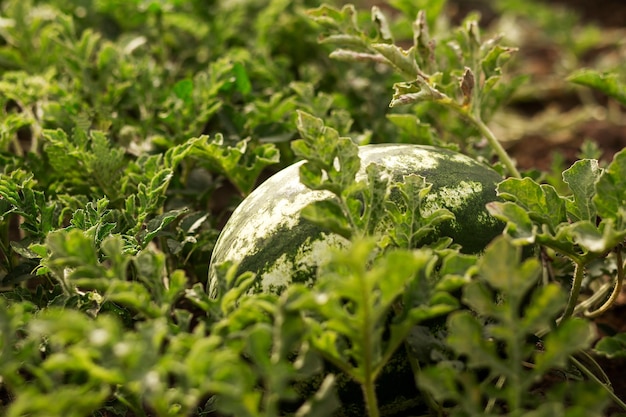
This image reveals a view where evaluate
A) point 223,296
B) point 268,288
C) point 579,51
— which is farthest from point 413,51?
point 579,51

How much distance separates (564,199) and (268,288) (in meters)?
0.71

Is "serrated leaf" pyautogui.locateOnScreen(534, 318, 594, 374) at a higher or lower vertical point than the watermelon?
higher

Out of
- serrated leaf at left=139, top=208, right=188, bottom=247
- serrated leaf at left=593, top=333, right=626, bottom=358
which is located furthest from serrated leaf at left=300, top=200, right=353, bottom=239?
serrated leaf at left=593, top=333, right=626, bottom=358

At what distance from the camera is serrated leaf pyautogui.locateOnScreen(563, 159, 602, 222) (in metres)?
1.79

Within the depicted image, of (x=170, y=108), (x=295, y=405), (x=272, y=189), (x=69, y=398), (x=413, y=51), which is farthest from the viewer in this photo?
(x=170, y=108)

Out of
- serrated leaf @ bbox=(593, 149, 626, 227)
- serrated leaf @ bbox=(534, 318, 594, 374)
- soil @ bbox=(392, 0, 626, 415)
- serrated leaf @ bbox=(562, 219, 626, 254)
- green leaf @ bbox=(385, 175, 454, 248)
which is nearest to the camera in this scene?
serrated leaf @ bbox=(534, 318, 594, 374)

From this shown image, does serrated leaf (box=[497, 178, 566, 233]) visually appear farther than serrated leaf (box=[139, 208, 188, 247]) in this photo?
No

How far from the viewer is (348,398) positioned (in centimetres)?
183

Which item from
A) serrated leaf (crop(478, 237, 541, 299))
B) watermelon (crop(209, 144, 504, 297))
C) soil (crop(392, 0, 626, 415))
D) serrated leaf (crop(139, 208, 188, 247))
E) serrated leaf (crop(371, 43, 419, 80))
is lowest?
soil (crop(392, 0, 626, 415))

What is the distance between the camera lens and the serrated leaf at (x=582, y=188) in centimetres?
179

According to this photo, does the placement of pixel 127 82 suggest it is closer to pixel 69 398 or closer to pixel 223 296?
pixel 223 296

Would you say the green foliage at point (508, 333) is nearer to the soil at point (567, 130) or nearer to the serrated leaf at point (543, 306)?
the serrated leaf at point (543, 306)

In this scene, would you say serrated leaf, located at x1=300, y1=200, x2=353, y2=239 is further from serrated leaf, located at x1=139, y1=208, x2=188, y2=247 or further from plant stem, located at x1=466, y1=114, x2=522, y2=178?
plant stem, located at x1=466, y1=114, x2=522, y2=178

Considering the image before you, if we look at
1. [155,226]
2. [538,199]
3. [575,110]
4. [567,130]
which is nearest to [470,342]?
[538,199]
